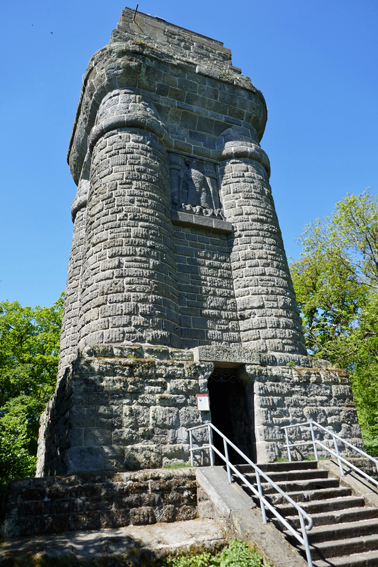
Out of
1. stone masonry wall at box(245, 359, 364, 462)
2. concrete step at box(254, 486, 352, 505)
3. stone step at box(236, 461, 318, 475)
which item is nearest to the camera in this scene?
concrete step at box(254, 486, 352, 505)

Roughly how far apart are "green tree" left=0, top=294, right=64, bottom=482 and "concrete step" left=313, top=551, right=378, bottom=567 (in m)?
12.9

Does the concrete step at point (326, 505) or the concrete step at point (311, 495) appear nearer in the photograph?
the concrete step at point (326, 505)

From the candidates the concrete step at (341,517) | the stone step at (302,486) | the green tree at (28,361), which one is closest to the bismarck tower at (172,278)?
the stone step at (302,486)

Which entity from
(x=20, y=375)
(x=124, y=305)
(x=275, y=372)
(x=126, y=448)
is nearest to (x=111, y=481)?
(x=126, y=448)

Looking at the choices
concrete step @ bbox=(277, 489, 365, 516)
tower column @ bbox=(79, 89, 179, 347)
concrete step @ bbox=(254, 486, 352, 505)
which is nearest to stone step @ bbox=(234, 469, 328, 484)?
concrete step @ bbox=(254, 486, 352, 505)

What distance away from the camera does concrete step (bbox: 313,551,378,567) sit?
16.2 feet

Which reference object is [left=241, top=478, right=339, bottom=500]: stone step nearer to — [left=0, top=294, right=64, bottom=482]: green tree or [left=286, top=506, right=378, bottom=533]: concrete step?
[left=286, top=506, right=378, bottom=533]: concrete step

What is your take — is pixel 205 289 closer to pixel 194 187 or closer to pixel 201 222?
pixel 201 222

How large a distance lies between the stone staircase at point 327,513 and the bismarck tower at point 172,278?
974mm

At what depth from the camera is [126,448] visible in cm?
701

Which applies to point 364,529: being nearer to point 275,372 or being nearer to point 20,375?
point 275,372

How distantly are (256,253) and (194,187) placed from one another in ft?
8.65

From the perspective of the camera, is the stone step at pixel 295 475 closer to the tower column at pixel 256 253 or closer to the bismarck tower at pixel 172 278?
the bismarck tower at pixel 172 278

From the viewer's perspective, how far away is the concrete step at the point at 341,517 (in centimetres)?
591
